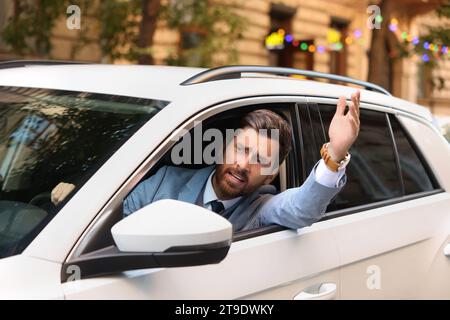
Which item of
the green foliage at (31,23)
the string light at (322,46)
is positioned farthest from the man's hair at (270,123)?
the string light at (322,46)

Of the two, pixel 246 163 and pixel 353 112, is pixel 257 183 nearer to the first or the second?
pixel 246 163

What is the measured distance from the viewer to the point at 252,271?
2031mm

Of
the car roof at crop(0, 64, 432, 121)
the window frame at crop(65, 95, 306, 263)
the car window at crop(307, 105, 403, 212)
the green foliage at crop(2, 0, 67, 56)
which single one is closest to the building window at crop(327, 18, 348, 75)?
the green foliage at crop(2, 0, 67, 56)

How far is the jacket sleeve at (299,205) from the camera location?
217 cm

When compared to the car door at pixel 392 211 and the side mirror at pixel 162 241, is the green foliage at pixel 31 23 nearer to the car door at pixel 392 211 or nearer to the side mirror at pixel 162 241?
the car door at pixel 392 211

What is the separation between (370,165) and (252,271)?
1.08 m

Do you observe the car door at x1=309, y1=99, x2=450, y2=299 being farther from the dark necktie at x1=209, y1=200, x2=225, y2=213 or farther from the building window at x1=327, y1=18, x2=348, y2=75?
the building window at x1=327, y1=18, x2=348, y2=75

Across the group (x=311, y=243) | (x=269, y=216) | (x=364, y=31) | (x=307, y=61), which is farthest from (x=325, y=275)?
(x=364, y=31)

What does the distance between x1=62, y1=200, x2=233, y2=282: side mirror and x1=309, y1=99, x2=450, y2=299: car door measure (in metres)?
0.83

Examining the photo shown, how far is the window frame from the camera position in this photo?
5.65 feet

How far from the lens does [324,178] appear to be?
2150 millimetres

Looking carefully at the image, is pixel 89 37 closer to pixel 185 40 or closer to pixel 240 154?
pixel 185 40

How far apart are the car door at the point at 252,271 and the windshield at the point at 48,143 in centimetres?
16

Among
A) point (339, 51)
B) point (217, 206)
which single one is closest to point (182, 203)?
point (217, 206)
